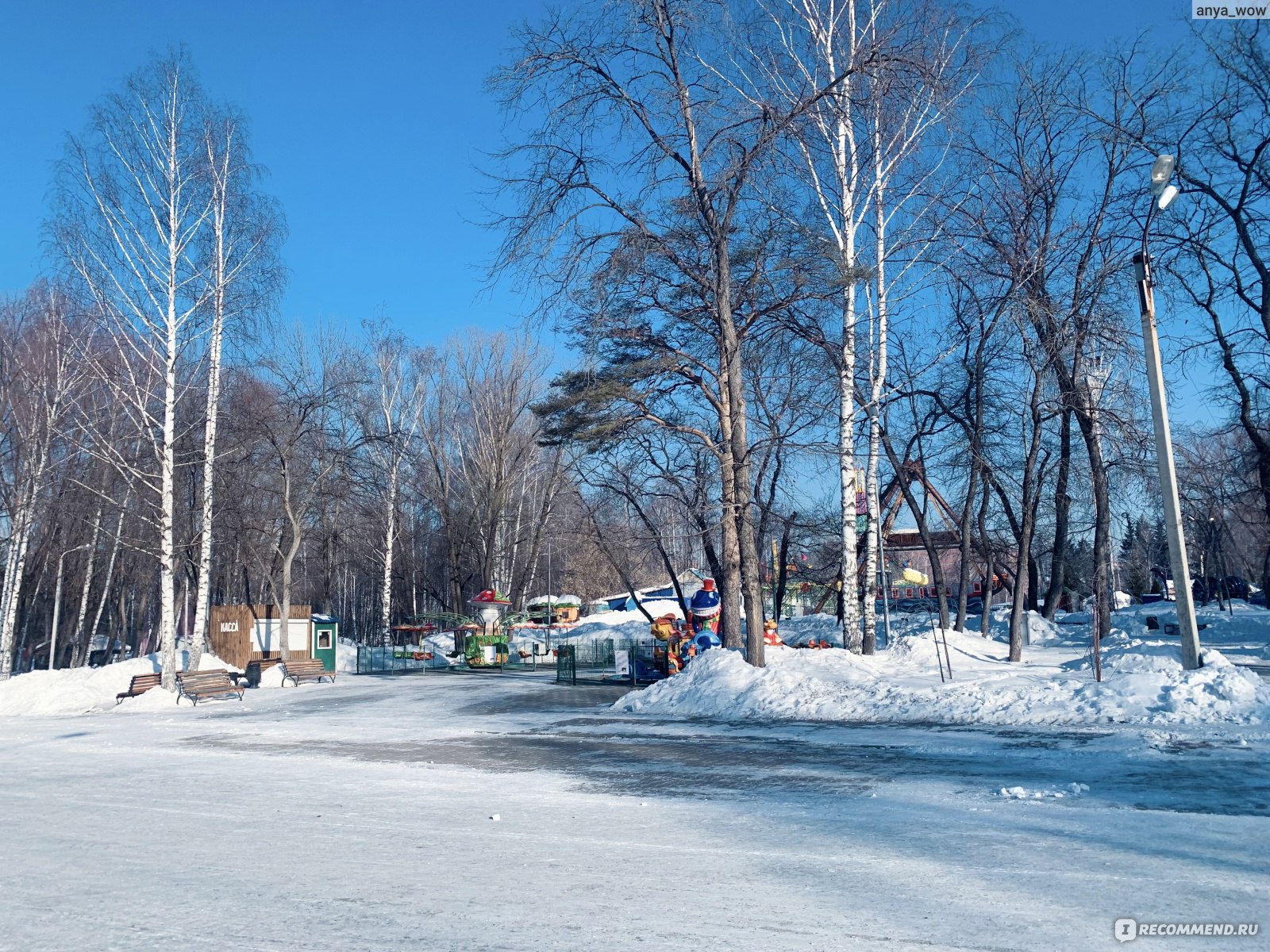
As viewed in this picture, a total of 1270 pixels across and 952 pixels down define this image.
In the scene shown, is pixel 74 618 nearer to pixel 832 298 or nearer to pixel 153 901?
pixel 832 298

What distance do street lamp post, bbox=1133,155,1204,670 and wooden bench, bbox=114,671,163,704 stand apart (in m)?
23.9

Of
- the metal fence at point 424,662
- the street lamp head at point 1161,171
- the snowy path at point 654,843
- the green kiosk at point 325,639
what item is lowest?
the snowy path at point 654,843

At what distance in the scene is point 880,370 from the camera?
77.3 ft

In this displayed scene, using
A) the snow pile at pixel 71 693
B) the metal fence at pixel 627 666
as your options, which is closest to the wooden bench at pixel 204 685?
the snow pile at pixel 71 693

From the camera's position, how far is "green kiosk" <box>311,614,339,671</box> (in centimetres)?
3781

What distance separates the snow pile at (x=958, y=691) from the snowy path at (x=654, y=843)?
116cm

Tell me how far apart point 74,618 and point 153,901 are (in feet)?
164

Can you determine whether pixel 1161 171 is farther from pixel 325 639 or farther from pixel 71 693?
pixel 325 639

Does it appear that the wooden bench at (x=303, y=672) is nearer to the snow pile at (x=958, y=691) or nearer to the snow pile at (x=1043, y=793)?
the snow pile at (x=958, y=691)

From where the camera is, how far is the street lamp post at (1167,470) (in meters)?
14.2

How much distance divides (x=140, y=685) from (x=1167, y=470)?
24.4m

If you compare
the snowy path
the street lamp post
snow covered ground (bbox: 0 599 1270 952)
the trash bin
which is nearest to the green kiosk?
the trash bin

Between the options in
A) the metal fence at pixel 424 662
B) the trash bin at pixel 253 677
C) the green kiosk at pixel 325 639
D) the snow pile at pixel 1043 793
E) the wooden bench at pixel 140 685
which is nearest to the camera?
the snow pile at pixel 1043 793

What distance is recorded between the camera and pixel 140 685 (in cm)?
2514
